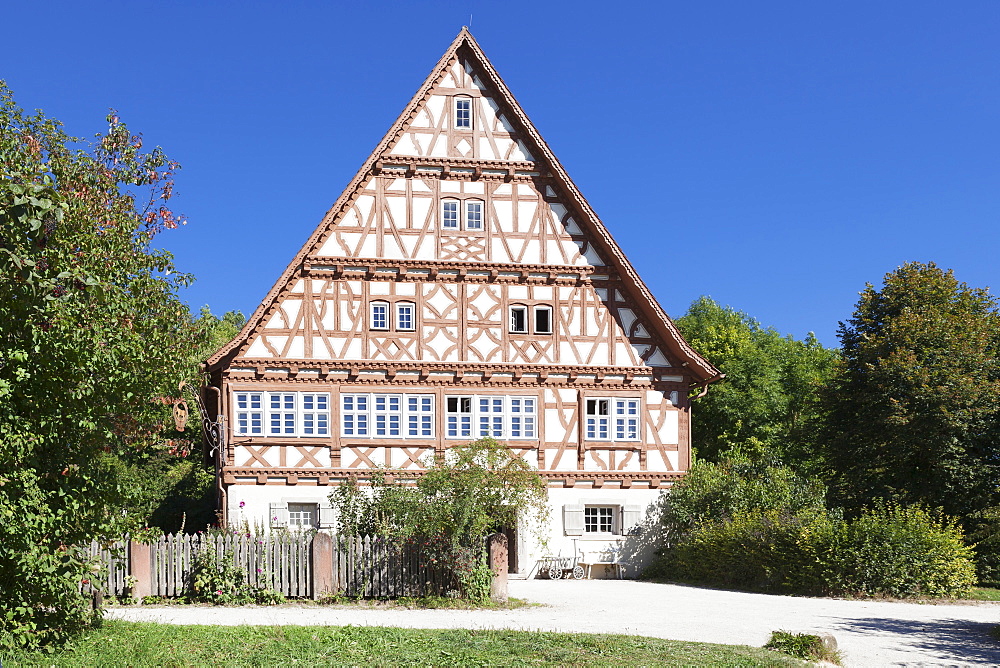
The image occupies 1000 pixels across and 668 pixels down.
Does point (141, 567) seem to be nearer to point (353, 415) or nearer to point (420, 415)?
point (353, 415)

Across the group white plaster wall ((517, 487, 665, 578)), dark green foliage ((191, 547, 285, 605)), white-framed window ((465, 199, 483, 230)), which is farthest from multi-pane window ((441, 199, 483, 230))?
dark green foliage ((191, 547, 285, 605))

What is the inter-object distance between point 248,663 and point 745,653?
6.22 m

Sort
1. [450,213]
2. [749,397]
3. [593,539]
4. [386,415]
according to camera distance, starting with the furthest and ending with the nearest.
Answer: [749,397] < [450,213] < [593,539] < [386,415]

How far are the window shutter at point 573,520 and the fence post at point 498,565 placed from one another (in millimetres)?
9602

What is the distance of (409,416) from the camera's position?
94.1 ft

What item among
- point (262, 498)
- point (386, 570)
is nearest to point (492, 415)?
point (262, 498)

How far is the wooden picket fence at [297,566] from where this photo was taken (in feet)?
60.1

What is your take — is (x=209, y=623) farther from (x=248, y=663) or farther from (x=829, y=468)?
(x=829, y=468)

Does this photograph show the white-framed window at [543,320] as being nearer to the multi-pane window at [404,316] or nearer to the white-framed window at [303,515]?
the multi-pane window at [404,316]

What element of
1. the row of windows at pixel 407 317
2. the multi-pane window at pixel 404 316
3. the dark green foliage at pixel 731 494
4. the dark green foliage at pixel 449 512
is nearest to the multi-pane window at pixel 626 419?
the dark green foliage at pixel 731 494

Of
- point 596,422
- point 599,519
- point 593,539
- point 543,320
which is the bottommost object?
point 593,539

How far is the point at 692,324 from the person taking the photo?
195 ft

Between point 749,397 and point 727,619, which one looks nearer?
point 727,619

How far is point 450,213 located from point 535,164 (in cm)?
284
